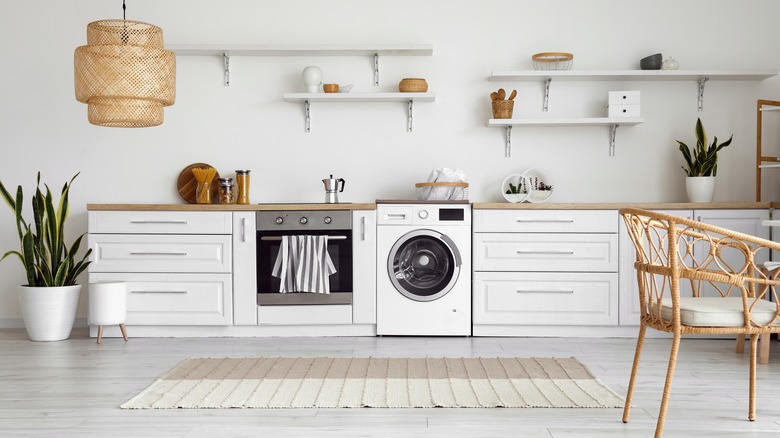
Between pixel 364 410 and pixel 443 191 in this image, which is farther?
pixel 443 191

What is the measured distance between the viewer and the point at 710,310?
7.53 feet

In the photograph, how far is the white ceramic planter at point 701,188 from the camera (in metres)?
4.60

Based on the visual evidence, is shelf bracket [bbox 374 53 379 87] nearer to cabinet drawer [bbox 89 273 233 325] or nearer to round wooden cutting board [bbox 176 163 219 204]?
round wooden cutting board [bbox 176 163 219 204]

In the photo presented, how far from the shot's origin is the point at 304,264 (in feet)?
14.2

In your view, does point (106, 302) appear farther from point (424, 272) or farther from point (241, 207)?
point (424, 272)

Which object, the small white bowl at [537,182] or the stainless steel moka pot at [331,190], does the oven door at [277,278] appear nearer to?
the stainless steel moka pot at [331,190]

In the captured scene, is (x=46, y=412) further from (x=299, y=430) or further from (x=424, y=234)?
(x=424, y=234)

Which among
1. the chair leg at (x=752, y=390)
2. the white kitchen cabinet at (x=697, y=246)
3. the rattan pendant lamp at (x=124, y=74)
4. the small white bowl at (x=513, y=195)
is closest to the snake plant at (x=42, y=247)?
the rattan pendant lamp at (x=124, y=74)

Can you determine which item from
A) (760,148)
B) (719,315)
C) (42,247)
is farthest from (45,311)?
(760,148)

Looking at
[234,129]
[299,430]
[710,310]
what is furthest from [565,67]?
[299,430]

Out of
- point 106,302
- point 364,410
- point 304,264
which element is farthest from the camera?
point 304,264

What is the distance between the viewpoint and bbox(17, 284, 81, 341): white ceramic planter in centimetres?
429

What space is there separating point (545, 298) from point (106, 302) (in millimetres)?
2517

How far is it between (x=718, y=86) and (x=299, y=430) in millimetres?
3754
